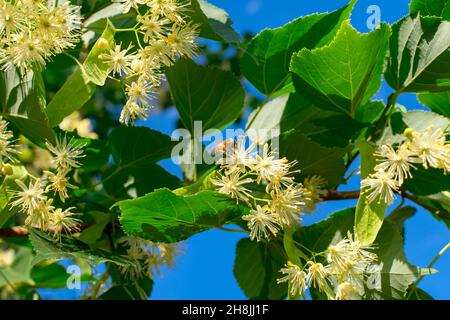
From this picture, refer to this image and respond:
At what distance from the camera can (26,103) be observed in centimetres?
106

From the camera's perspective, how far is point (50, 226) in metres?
1.07

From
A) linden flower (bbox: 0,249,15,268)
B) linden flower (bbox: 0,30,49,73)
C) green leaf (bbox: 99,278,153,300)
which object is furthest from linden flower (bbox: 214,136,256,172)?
linden flower (bbox: 0,249,15,268)

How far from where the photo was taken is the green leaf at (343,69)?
1035mm

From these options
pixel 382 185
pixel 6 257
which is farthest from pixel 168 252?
pixel 6 257

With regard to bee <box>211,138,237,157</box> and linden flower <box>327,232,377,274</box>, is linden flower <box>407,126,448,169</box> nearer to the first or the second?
linden flower <box>327,232,377,274</box>

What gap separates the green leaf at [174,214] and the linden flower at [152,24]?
26 centimetres

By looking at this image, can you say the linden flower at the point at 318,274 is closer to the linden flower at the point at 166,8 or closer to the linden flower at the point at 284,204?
the linden flower at the point at 284,204

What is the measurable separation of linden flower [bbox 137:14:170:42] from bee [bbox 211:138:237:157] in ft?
0.69

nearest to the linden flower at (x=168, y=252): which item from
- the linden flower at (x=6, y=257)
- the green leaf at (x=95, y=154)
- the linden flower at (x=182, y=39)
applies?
the green leaf at (x=95, y=154)

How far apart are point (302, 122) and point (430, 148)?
1.20ft

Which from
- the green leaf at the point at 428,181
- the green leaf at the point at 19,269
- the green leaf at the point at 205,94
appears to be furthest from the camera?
the green leaf at the point at 19,269

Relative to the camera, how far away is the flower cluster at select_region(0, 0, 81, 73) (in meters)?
0.98

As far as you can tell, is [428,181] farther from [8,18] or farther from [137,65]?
[8,18]
